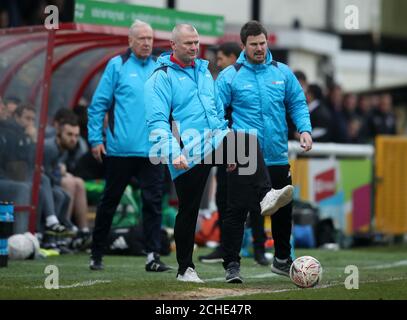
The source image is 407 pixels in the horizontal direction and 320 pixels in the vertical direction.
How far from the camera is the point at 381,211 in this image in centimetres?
2120

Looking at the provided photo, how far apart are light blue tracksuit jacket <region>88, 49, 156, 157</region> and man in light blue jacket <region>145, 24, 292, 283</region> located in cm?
180

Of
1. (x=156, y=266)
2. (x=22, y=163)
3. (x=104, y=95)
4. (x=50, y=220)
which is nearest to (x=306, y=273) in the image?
(x=156, y=266)

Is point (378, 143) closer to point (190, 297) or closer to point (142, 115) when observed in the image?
point (142, 115)

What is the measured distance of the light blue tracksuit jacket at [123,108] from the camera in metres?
12.9

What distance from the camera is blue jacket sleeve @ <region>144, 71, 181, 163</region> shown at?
10641 millimetres

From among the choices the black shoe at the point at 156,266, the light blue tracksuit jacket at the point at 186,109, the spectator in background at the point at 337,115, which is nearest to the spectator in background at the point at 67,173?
the black shoe at the point at 156,266

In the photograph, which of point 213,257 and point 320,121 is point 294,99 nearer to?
point 213,257

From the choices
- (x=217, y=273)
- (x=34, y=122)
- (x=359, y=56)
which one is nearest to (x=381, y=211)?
(x=34, y=122)

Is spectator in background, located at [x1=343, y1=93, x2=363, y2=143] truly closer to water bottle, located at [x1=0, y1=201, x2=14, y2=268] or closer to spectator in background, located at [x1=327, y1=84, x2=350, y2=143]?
spectator in background, located at [x1=327, y1=84, x2=350, y2=143]

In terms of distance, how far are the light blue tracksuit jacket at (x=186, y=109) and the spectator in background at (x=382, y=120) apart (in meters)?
14.1

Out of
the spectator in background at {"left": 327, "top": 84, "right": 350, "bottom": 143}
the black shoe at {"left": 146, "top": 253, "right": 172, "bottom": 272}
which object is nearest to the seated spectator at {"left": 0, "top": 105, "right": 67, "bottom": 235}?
the black shoe at {"left": 146, "top": 253, "right": 172, "bottom": 272}

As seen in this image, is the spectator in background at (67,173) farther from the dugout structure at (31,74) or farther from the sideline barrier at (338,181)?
the sideline barrier at (338,181)

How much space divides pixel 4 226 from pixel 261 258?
120 inches

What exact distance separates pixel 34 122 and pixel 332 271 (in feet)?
14.7
